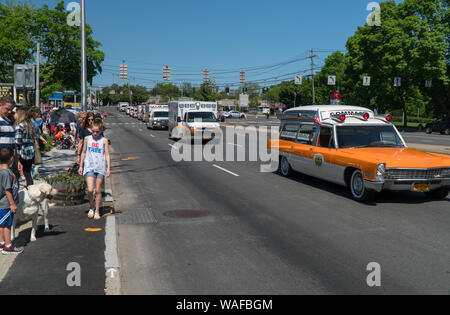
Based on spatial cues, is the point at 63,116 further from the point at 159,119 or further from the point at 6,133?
the point at 159,119

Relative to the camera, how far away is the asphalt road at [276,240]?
16.9ft

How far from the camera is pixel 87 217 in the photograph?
8.40 meters

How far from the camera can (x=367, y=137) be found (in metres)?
10.7

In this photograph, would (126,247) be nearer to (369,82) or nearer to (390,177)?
(390,177)

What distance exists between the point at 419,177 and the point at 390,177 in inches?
27.1

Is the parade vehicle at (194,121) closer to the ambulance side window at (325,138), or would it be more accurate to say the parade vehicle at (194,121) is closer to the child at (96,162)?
the ambulance side window at (325,138)

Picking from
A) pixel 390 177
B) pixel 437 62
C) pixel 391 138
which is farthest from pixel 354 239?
pixel 437 62

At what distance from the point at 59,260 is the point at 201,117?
2118 cm

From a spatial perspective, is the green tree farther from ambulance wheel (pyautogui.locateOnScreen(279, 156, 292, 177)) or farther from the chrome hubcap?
the chrome hubcap

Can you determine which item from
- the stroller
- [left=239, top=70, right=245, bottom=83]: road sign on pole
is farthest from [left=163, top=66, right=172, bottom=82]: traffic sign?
the stroller

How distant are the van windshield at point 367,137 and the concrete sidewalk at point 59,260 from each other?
19.8ft

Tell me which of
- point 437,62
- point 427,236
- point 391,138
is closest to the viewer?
point 427,236

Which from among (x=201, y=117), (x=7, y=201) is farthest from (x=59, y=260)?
(x=201, y=117)

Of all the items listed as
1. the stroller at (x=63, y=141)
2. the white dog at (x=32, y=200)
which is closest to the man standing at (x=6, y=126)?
the white dog at (x=32, y=200)
